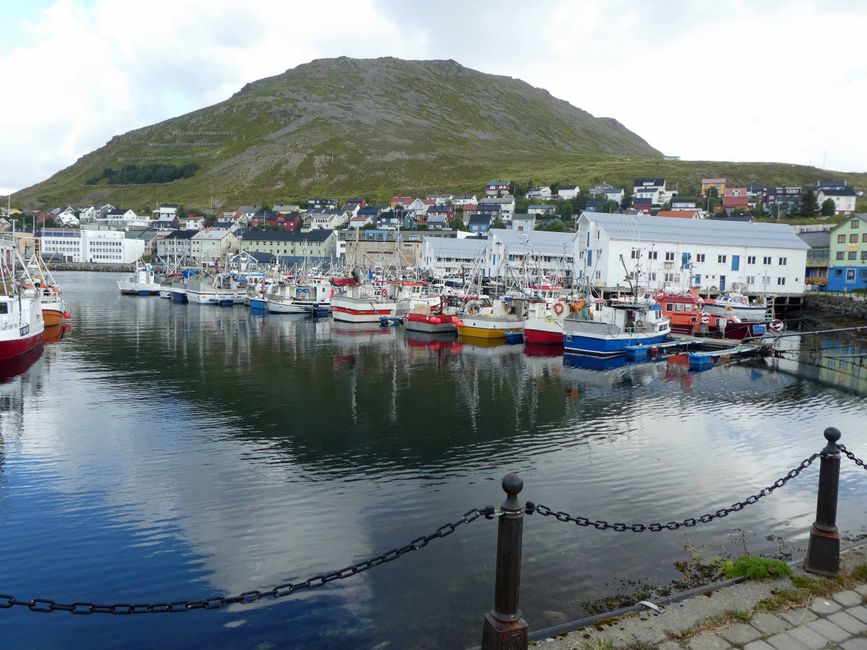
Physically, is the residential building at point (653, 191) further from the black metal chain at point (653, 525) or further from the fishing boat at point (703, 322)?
the black metal chain at point (653, 525)

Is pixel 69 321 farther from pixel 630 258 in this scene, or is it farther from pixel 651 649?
pixel 651 649

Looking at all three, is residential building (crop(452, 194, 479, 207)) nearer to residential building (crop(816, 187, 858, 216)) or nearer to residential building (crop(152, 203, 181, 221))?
residential building (crop(816, 187, 858, 216))

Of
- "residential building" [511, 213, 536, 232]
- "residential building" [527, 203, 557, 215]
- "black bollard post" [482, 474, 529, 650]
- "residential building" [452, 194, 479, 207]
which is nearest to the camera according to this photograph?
"black bollard post" [482, 474, 529, 650]

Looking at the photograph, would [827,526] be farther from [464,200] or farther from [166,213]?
[166,213]

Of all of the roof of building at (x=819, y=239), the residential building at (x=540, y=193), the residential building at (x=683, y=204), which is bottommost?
the roof of building at (x=819, y=239)

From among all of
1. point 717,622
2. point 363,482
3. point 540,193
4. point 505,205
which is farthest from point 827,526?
point 540,193

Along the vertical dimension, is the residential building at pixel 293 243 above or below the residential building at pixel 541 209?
below

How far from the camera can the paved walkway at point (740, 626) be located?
236 inches

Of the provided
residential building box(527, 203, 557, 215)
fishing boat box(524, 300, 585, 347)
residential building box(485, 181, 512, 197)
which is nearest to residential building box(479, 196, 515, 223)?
residential building box(527, 203, 557, 215)

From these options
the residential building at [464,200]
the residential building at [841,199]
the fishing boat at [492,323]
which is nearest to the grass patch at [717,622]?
the fishing boat at [492,323]

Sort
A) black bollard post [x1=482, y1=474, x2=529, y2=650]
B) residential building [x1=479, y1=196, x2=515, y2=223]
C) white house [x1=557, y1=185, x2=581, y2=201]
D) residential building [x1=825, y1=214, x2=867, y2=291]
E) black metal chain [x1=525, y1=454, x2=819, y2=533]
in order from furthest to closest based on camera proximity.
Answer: white house [x1=557, y1=185, x2=581, y2=201], residential building [x1=479, y1=196, x2=515, y2=223], residential building [x1=825, y1=214, x2=867, y2=291], black metal chain [x1=525, y1=454, x2=819, y2=533], black bollard post [x1=482, y1=474, x2=529, y2=650]

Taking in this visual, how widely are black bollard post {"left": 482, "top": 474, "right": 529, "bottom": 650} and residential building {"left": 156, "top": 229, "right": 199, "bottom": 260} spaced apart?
14475 centimetres

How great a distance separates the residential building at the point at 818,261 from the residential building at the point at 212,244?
103m

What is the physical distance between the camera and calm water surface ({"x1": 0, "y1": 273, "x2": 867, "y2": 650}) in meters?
9.27
